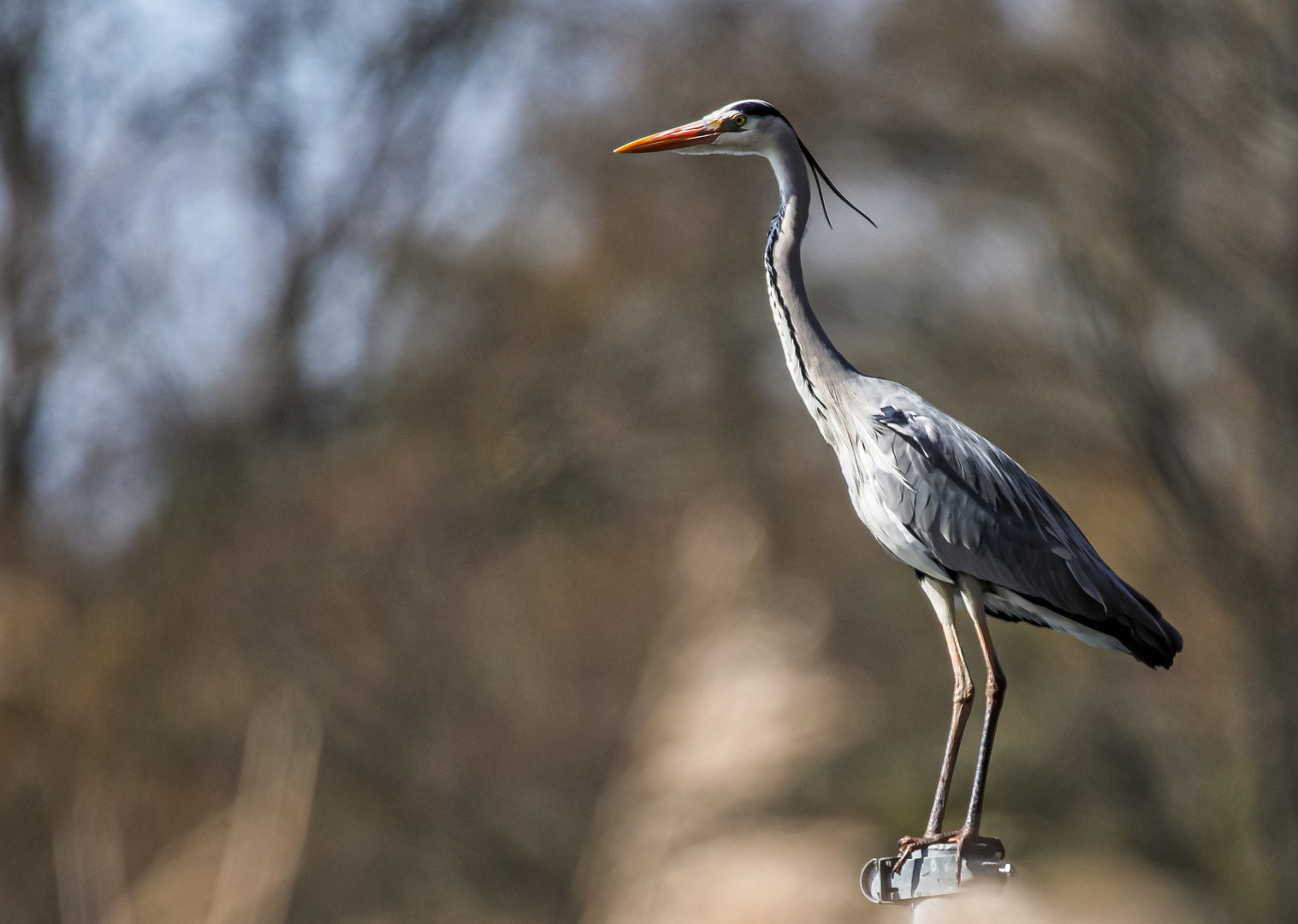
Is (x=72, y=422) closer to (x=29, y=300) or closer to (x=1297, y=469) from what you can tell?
(x=29, y=300)

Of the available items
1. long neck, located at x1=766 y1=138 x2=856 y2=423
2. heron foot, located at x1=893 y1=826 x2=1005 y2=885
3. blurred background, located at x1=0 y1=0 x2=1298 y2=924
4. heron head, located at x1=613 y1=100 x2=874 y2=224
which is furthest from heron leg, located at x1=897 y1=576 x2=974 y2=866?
blurred background, located at x1=0 y1=0 x2=1298 y2=924

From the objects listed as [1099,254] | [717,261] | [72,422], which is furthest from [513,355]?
[1099,254]

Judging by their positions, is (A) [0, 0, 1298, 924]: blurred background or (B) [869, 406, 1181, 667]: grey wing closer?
(B) [869, 406, 1181, 667]: grey wing

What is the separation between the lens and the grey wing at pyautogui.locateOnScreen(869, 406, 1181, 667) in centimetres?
81

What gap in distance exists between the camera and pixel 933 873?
0.79 m

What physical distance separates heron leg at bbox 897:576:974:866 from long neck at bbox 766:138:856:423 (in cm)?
17

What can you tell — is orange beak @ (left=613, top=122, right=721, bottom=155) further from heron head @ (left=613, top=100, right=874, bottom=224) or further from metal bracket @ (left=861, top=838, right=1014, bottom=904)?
metal bracket @ (left=861, top=838, right=1014, bottom=904)

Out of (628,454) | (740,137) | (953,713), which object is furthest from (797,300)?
(628,454)

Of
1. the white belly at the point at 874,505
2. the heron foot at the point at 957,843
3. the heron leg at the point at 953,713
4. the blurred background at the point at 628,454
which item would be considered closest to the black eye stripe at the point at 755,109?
the white belly at the point at 874,505

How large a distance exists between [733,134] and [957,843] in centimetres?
55

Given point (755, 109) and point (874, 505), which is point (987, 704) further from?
point (755, 109)

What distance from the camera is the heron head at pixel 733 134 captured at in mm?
842

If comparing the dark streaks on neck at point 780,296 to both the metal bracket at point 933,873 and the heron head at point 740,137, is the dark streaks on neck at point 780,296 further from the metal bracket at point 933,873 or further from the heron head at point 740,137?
the metal bracket at point 933,873

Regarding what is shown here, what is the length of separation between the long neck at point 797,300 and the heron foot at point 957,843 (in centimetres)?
32
